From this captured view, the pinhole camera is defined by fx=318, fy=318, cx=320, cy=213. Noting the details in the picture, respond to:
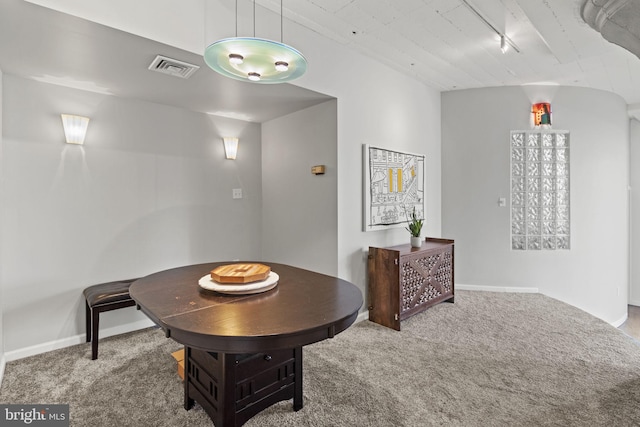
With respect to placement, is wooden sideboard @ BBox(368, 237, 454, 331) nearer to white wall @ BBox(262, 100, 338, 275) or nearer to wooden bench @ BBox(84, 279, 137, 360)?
white wall @ BBox(262, 100, 338, 275)

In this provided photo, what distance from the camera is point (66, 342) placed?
8.93 feet

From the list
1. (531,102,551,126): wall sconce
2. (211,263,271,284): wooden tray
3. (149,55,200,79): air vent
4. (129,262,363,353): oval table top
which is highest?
(531,102,551,126): wall sconce

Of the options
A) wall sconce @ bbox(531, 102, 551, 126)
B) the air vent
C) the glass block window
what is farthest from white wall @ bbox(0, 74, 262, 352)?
wall sconce @ bbox(531, 102, 551, 126)

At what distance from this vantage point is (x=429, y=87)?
4344mm

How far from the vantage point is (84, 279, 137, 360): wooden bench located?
2.46 m

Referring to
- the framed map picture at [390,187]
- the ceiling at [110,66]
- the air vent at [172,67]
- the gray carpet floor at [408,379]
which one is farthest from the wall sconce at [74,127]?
the framed map picture at [390,187]

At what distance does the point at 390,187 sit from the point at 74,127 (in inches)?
121

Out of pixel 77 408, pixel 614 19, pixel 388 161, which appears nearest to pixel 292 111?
pixel 388 161

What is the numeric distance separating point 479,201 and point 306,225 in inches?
102

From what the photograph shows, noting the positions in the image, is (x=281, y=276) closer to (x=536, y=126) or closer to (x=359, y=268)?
(x=359, y=268)

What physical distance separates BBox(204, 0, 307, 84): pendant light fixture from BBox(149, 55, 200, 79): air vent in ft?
2.80

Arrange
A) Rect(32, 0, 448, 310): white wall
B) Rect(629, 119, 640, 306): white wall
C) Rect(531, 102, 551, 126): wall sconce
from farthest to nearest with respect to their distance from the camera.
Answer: Rect(629, 119, 640, 306): white wall < Rect(531, 102, 551, 126): wall sconce < Rect(32, 0, 448, 310): white wall

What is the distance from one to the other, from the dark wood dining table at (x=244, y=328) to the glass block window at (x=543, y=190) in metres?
3.64

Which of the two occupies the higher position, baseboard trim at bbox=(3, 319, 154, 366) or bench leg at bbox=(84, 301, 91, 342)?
bench leg at bbox=(84, 301, 91, 342)
